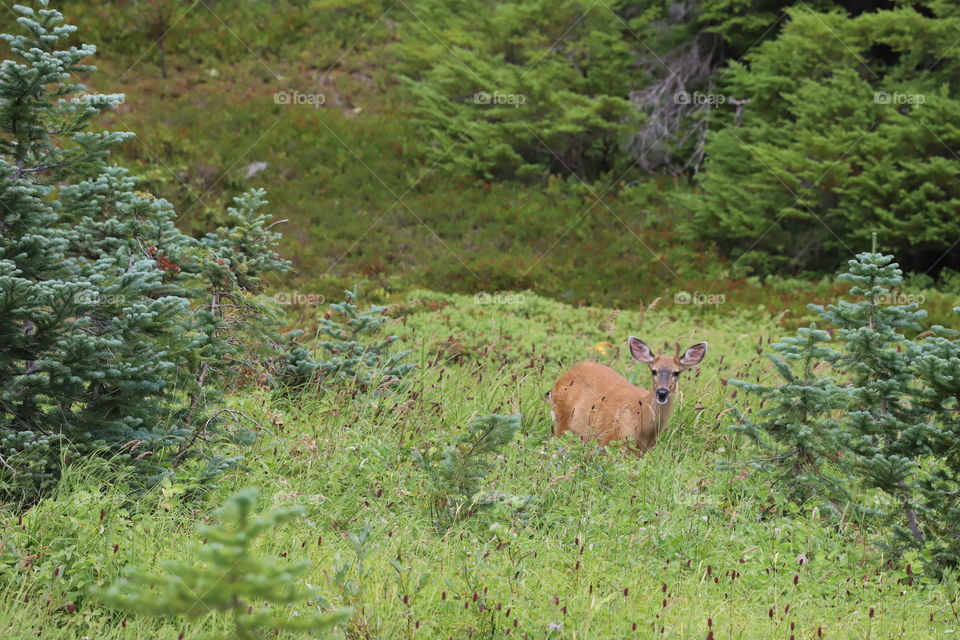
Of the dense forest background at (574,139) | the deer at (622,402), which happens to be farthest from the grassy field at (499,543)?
the dense forest background at (574,139)

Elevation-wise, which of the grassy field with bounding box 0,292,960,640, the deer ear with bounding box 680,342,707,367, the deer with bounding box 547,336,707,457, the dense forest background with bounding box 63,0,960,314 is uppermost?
the grassy field with bounding box 0,292,960,640

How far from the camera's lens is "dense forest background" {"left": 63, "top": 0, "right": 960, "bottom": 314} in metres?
16.6

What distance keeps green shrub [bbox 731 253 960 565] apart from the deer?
1.50 meters

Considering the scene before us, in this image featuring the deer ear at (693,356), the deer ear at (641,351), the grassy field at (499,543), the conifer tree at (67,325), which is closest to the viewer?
the grassy field at (499,543)

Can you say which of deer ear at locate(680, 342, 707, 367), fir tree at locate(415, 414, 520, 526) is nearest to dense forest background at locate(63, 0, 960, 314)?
deer ear at locate(680, 342, 707, 367)

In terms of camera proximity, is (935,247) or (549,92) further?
(549,92)

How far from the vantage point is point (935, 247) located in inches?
643

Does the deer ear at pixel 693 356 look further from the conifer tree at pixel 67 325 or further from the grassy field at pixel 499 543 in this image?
the conifer tree at pixel 67 325

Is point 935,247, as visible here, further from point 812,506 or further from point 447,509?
point 447,509

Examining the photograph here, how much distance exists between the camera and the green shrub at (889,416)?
4.73 meters

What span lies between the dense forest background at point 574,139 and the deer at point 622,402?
28.1 ft

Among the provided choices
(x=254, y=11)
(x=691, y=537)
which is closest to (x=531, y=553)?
(x=691, y=537)

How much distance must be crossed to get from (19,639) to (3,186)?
2478 millimetres

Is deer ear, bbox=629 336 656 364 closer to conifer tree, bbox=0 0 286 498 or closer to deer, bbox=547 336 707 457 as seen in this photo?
deer, bbox=547 336 707 457
